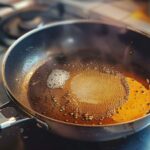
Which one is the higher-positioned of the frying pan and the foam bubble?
the frying pan

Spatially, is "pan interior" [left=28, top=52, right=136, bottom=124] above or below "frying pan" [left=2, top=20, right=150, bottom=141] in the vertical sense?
below

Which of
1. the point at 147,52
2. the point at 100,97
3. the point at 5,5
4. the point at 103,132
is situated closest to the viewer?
the point at 103,132

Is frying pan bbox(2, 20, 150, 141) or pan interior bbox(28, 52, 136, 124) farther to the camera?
frying pan bbox(2, 20, 150, 141)

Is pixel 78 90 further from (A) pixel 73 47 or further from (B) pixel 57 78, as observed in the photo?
(A) pixel 73 47

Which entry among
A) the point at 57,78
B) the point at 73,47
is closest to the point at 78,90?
the point at 57,78

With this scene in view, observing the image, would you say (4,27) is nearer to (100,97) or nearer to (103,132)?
(100,97)

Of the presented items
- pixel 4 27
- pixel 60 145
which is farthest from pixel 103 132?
pixel 4 27

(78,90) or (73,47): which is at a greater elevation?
(73,47)

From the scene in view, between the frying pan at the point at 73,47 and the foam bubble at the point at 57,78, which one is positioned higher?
the frying pan at the point at 73,47
